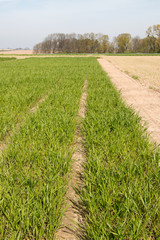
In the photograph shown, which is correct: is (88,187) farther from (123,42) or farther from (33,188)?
(123,42)

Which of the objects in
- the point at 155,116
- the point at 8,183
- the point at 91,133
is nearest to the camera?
the point at 8,183

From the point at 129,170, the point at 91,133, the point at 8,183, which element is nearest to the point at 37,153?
the point at 8,183

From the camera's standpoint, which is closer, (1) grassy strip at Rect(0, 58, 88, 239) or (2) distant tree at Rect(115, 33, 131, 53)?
(1) grassy strip at Rect(0, 58, 88, 239)

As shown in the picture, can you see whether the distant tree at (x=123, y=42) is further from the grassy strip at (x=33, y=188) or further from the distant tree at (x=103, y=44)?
the grassy strip at (x=33, y=188)

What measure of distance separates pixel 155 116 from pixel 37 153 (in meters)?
4.09

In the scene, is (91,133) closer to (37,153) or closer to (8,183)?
(37,153)

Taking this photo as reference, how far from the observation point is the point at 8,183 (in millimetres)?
1909

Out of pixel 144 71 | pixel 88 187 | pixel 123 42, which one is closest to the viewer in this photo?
pixel 88 187

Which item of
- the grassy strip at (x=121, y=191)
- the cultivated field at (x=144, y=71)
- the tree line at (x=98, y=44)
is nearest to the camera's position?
the grassy strip at (x=121, y=191)

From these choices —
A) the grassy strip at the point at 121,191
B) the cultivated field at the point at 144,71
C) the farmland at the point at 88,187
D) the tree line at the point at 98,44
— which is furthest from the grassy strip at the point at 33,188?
the tree line at the point at 98,44

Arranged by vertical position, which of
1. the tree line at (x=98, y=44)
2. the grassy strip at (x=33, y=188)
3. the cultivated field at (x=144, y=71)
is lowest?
the grassy strip at (x=33, y=188)

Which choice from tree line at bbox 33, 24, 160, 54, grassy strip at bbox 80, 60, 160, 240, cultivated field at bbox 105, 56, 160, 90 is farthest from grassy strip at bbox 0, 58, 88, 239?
tree line at bbox 33, 24, 160, 54

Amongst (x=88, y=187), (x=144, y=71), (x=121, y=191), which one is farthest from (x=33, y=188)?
(x=144, y=71)

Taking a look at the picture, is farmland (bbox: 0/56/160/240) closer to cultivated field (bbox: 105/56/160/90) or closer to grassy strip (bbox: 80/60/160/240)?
grassy strip (bbox: 80/60/160/240)
